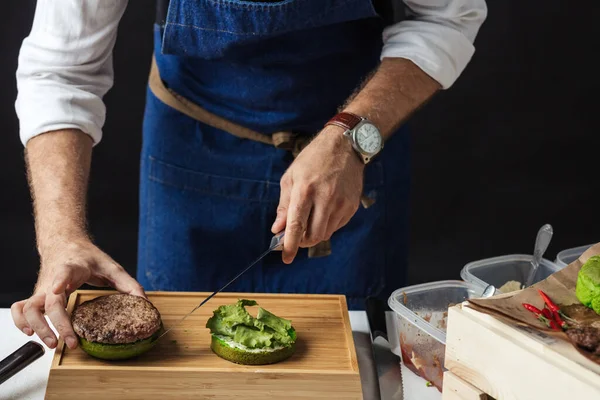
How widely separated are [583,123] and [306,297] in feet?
7.80

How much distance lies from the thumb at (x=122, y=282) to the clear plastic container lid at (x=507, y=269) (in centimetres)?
64

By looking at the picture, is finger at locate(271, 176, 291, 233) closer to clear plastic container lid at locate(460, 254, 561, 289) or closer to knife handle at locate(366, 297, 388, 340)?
knife handle at locate(366, 297, 388, 340)

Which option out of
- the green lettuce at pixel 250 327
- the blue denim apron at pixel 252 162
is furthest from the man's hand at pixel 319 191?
the blue denim apron at pixel 252 162

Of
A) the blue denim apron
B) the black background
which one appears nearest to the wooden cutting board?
the blue denim apron

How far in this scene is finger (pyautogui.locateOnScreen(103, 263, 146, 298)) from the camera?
1.56m

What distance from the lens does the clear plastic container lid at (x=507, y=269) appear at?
1735mm

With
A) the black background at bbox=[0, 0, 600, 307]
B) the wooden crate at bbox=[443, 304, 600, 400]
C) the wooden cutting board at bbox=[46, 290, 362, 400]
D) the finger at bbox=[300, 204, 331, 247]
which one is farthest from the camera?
the black background at bbox=[0, 0, 600, 307]

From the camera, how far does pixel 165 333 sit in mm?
1523

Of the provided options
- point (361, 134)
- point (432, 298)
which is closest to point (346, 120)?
point (361, 134)

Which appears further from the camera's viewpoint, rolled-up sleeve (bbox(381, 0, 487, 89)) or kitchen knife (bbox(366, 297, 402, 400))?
rolled-up sleeve (bbox(381, 0, 487, 89))

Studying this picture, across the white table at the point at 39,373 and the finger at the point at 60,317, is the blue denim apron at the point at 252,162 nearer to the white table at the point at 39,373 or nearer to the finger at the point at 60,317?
the white table at the point at 39,373

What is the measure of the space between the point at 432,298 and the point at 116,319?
578mm

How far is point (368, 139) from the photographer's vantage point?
171 cm

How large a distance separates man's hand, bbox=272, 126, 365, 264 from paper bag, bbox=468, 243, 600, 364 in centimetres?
40
